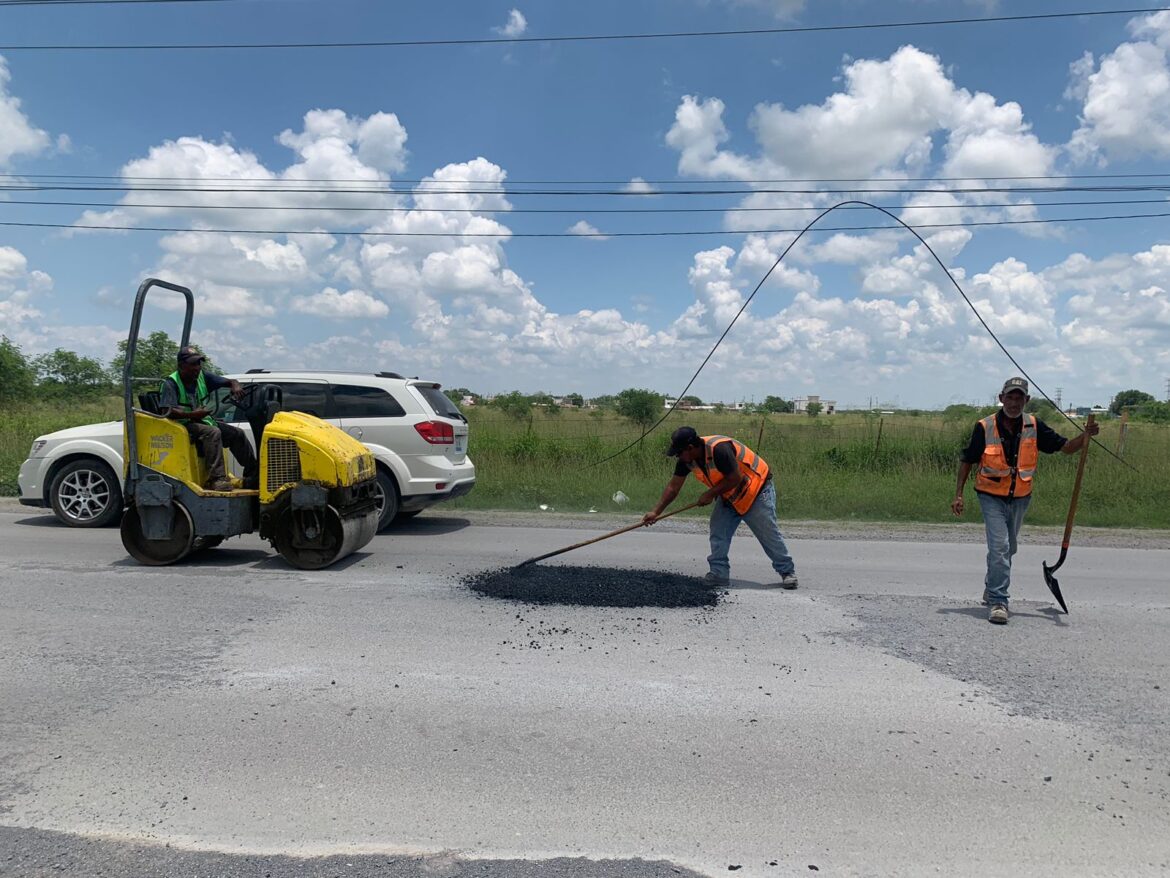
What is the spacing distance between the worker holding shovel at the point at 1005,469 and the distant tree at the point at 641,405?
2206cm

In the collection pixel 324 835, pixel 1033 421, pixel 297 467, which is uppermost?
pixel 1033 421

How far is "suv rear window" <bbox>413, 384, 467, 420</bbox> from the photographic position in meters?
10.3

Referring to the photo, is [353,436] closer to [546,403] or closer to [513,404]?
[513,404]

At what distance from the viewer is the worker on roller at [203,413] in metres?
7.66

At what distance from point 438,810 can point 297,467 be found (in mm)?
4967

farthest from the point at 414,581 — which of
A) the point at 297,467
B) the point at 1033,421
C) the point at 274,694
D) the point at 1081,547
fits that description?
the point at 1081,547

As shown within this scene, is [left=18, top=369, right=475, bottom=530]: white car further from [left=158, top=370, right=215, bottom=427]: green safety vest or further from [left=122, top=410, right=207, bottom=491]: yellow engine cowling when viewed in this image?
[left=122, top=410, right=207, bottom=491]: yellow engine cowling

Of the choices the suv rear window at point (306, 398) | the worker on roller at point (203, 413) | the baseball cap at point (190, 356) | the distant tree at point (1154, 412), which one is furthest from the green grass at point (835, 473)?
the distant tree at point (1154, 412)

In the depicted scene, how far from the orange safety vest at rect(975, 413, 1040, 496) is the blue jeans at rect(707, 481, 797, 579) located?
64.8 inches

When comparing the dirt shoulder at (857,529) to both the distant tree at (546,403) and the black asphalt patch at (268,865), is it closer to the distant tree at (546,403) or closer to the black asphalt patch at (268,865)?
the black asphalt patch at (268,865)

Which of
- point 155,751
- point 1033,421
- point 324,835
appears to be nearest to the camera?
point 324,835

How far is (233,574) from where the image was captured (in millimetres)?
7438

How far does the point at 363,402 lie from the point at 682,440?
4779 millimetres

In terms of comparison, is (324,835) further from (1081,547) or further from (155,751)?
(1081,547)
